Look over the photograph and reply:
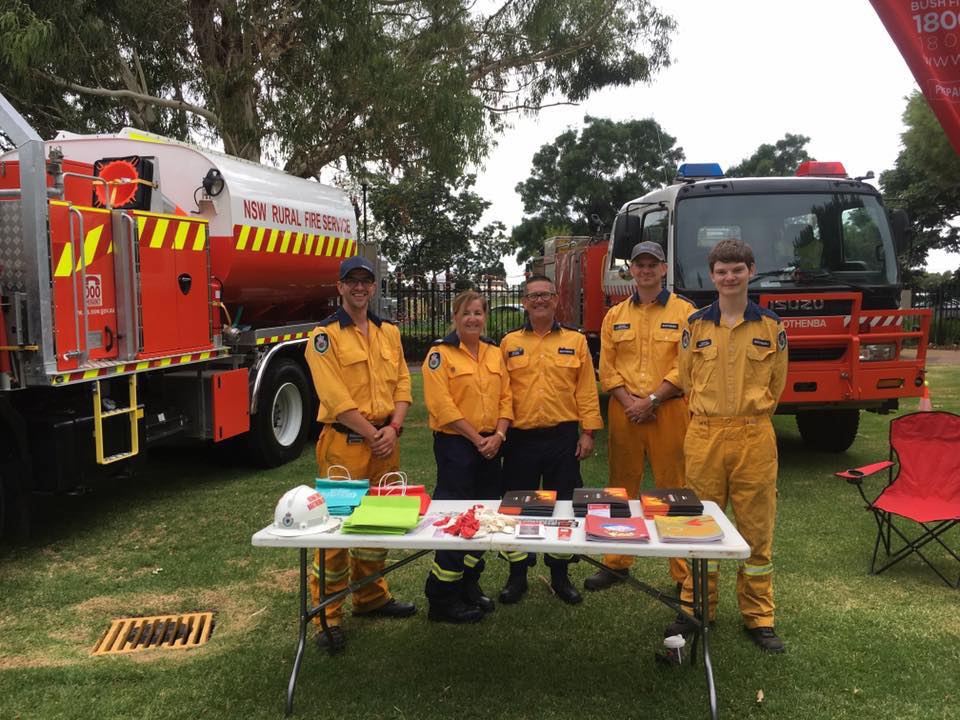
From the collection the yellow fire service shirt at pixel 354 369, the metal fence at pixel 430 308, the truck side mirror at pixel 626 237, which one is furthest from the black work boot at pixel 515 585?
the metal fence at pixel 430 308

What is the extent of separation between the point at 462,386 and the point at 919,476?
285 cm

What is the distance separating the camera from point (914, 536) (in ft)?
16.4

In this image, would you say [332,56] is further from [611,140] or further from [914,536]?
[611,140]

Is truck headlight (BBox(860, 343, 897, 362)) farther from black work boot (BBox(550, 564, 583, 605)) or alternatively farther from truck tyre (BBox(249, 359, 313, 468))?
truck tyre (BBox(249, 359, 313, 468))

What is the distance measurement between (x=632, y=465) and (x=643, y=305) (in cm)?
89

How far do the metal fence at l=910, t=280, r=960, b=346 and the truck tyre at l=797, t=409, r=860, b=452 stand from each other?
14227 millimetres

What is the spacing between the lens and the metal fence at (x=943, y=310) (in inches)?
786

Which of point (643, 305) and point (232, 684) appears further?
point (643, 305)

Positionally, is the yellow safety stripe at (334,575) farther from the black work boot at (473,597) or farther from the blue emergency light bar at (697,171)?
the blue emergency light bar at (697,171)

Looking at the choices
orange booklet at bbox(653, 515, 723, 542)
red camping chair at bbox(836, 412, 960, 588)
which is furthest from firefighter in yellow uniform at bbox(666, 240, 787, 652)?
red camping chair at bbox(836, 412, 960, 588)

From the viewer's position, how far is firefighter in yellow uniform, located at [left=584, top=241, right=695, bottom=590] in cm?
409

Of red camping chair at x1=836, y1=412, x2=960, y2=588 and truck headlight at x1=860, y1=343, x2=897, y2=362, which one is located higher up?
truck headlight at x1=860, y1=343, x2=897, y2=362

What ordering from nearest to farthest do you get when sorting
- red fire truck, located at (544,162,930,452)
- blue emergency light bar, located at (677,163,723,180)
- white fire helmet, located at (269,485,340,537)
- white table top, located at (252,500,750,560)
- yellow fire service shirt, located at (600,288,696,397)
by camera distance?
white table top, located at (252,500,750,560) < white fire helmet, located at (269,485,340,537) < yellow fire service shirt, located at (600,288,696,397) < red fire truck, located at (544,162,930,452) < blue emergency light bar, located at (677,163,723,180)

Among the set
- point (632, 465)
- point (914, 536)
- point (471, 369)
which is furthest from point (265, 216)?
point (914, 536)
